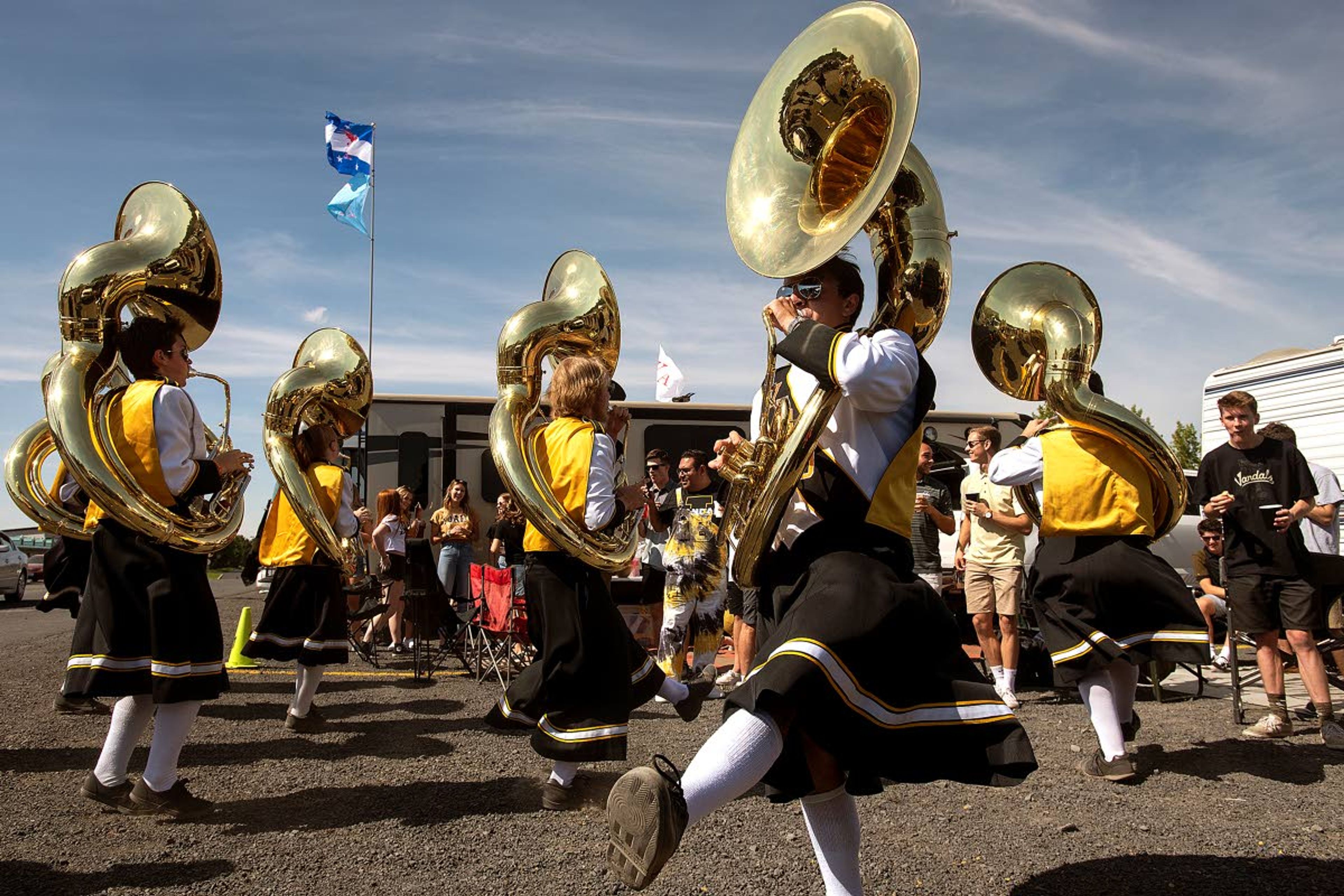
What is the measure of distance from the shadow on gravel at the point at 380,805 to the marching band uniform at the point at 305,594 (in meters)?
1.51

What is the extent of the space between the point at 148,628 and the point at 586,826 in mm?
1924

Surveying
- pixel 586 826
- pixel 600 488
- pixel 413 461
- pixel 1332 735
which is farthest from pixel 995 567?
pixel 413 461

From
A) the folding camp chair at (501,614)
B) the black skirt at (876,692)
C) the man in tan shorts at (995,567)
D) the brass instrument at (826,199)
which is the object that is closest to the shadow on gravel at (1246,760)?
the man in tan shorts at (995,567)

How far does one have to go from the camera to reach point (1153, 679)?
6.60 metres

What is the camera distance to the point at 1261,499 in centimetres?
572

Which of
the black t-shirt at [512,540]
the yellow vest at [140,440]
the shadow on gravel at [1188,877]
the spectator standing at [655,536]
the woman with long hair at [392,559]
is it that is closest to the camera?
the shadow on gravel at [1188,877]

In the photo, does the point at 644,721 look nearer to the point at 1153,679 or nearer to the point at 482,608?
the point at 482,608

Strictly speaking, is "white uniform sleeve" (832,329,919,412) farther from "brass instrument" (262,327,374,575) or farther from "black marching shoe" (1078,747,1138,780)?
"brass instrument" (262,327,374,575)

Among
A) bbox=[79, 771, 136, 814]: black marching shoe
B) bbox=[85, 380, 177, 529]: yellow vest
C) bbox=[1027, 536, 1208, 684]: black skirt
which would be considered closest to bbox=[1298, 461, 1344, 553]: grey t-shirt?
bbox=[1027, 536, 1208, 684]: black skirt

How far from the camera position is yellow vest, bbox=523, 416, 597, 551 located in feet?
14.0

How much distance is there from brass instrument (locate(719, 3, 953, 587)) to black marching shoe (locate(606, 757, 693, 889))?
2.52 feet

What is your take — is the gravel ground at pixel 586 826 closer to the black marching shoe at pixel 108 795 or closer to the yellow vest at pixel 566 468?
the black marching shoe at pixel 108 795

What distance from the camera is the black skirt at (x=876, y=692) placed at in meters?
2.33

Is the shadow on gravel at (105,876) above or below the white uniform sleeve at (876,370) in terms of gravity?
below
